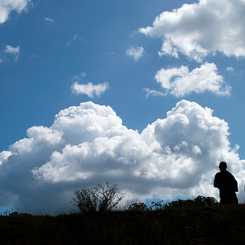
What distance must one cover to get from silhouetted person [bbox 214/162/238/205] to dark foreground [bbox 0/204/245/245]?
1.74 ft

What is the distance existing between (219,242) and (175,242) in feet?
4.23

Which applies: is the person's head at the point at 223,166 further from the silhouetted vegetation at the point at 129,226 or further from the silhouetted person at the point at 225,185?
the silhouetted vegetation at the point at 129,226

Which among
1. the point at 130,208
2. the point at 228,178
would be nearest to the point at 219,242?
the point at 228,178

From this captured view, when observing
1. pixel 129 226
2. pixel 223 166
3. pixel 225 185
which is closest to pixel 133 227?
pixel 129 226

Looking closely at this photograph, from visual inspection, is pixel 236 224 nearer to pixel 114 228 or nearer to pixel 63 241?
pixel 114 228

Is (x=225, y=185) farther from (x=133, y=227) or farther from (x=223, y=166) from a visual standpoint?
(x=133, y=227)

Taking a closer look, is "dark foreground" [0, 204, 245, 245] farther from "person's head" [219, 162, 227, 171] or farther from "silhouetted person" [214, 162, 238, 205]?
"person's head" [219, 162, 227, 171]

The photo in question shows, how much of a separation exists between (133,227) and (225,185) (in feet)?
14.2

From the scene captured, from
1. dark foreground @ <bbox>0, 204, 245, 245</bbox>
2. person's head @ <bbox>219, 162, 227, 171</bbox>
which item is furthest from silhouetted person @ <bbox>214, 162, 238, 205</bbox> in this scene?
dark foreground @ <bbox>0, 204, 245, 245</bbox>

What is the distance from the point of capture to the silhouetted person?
9.41m

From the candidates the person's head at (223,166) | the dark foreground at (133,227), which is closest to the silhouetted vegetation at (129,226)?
the dark foreground at (133,227)

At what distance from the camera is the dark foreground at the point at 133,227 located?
7047mm

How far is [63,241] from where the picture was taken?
747 centimetres

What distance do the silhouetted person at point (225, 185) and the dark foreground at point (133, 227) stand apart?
Answer: 531mm
